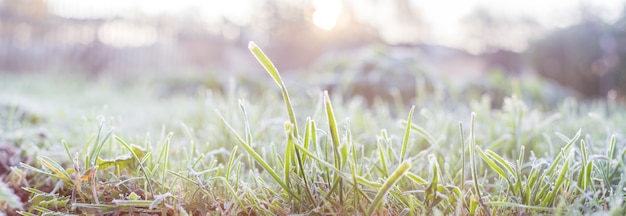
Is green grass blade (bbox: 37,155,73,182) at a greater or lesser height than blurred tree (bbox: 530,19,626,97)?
greater

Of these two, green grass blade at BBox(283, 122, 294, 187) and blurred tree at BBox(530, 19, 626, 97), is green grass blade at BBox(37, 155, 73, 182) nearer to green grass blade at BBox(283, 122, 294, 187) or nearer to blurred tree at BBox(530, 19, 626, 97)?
green grass blade at BBox(283, 122, 294, 187)

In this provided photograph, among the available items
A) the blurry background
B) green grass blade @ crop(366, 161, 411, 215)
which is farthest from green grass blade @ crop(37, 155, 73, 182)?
the blurry background

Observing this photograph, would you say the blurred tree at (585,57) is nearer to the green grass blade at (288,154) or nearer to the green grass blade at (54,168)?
the green grass blade at (288,154)

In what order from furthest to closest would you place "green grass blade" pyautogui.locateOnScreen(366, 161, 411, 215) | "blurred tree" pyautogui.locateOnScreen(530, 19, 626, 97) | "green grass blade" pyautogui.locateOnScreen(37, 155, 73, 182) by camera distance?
"blurred tree" pyautogui.locateOnScreen(530, 19, 626, 97)
"green grass blade" pyautogui.locateOnScreen(37, 155, 73, 182)
"green grass blade" pyautogui.locateOnScreen(366, 161, 411, 215)

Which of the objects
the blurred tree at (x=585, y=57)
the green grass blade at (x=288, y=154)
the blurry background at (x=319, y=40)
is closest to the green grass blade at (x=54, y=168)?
the green grass blade at (x=288, y=154)

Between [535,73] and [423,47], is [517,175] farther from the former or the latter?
[423,47]

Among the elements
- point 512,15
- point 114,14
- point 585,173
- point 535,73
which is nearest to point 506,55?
point 512,15

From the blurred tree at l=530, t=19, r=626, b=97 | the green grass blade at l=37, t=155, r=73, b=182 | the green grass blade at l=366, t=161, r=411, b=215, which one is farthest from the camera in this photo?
the blurred tree at l=530, t=19, r=626, b=97

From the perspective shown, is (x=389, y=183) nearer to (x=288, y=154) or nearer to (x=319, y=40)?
(x=288, y=154)

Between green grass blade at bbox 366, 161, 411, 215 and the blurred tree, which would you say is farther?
the blurred tree
